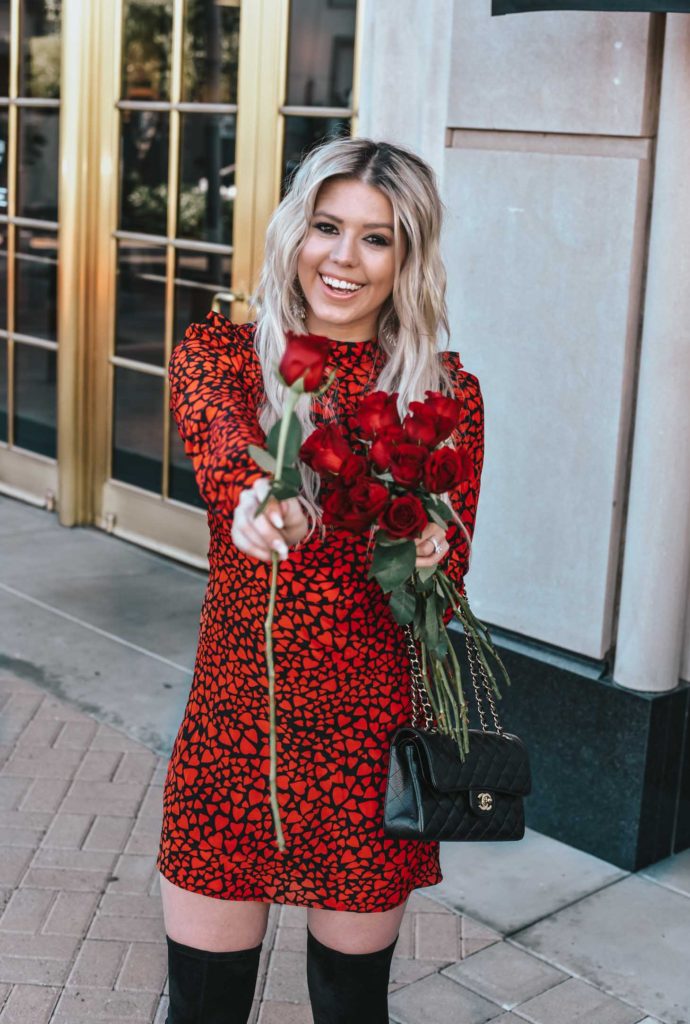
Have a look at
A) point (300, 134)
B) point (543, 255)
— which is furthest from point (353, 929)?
point (300, 134)

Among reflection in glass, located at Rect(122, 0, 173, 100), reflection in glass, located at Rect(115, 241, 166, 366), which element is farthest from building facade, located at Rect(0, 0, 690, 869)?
reflection in glass, located at Rect(115, 241, 166, 366)

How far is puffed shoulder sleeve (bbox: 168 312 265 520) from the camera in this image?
1936 mm

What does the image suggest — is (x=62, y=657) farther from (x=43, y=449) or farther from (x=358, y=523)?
(x=358, y=523)

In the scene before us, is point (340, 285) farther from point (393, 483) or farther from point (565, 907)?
point (565, 907)

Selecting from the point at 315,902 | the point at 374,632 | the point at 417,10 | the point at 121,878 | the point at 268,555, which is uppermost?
the point at 417,10

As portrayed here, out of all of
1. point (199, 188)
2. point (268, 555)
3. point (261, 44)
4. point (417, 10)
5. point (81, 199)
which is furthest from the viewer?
point (81, 199)

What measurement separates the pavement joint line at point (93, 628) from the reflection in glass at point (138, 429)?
93 cm

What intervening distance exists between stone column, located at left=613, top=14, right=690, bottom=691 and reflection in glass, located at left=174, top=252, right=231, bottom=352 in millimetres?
2776

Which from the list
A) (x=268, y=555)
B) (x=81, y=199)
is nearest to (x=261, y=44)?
(x=81, y=199)

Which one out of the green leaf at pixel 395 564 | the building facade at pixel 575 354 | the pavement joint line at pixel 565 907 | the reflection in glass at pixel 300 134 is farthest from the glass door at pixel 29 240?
the green leaf at pixel 395 564

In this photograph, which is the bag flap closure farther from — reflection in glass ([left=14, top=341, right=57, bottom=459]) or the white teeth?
reflection in glass ([left=14, top=341, right=57, bottom=459])

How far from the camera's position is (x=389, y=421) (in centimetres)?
202

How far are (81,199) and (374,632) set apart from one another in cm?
489

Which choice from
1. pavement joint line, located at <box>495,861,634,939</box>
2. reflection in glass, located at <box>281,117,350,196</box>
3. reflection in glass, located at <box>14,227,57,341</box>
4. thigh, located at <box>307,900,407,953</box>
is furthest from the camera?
reflection in glass, located at <box>14,227,57,341</box>
